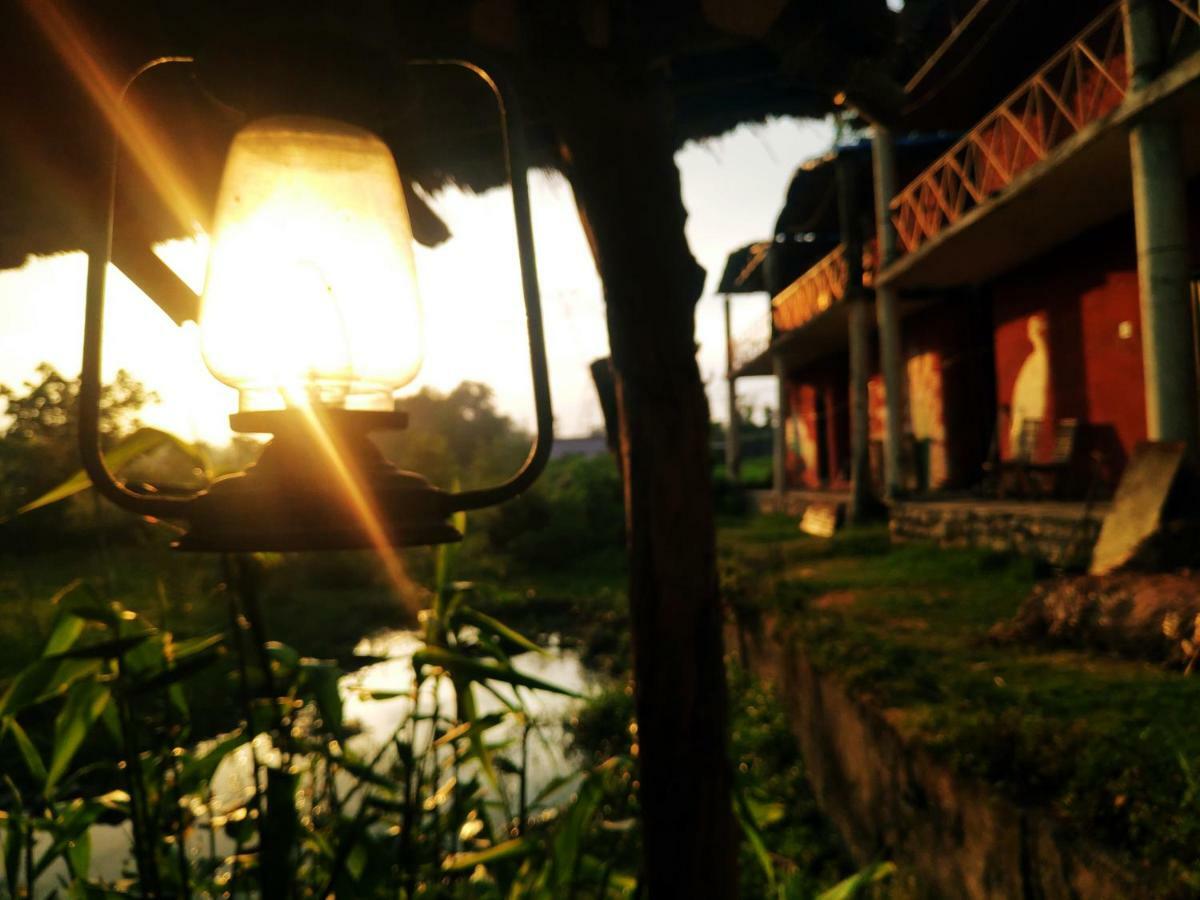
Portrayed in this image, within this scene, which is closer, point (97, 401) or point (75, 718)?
point (97, 401)

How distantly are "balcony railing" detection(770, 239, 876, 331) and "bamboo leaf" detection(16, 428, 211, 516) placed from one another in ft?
36.0

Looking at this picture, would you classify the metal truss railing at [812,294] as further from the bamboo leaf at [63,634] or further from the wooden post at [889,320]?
the bamboo leaf at [63,634]

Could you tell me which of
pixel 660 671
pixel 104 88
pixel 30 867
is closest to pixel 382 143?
pixel 104 88

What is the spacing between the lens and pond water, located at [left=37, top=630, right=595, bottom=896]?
115 inches

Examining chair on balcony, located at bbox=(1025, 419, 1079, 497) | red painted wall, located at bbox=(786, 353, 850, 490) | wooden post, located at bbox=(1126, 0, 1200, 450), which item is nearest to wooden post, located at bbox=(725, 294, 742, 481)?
red painted wall, located at bbox=(786, 353, 850, 490)

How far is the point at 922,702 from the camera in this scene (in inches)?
134

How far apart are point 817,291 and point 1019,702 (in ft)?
36.3

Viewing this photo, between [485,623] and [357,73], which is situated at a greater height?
[357,73]

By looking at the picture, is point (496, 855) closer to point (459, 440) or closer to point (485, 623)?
point (485, 623)

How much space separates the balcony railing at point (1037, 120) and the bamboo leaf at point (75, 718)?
660 cm

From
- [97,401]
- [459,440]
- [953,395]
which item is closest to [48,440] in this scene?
[97,401]

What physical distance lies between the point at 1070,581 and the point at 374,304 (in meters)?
4.55

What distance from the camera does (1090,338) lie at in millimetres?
7992

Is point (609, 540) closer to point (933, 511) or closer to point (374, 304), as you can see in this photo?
point (933, 511)
